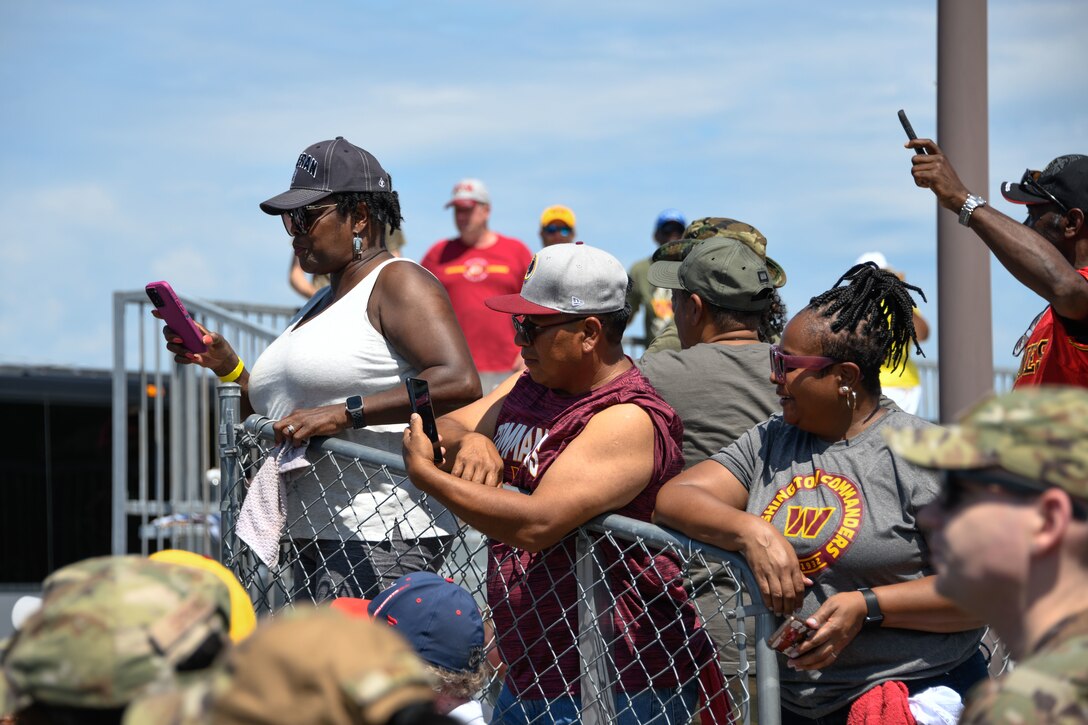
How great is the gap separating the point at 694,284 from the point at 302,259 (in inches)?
53.2

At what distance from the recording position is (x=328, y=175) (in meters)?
4.44

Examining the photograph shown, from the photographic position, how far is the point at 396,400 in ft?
13.6

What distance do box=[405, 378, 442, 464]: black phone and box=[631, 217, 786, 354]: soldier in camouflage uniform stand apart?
39.7 inches

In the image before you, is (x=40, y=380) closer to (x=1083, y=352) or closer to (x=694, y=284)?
(x=694, y=284)

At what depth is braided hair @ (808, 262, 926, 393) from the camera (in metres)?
3.48

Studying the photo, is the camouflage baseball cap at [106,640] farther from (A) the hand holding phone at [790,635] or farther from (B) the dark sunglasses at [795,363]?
(B) the dark sunglasses at [795,363]

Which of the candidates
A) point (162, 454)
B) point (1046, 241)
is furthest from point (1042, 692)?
point (162, 454)

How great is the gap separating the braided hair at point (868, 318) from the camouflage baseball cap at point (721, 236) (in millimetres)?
841

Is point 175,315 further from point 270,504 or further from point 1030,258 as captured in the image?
point 1030,258

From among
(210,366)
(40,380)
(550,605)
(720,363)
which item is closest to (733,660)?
(550,605)

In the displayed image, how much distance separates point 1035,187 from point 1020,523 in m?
2.53

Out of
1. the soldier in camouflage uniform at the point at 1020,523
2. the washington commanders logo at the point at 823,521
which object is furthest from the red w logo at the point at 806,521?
the soldier in camouflage uniform at the point at 1020,523

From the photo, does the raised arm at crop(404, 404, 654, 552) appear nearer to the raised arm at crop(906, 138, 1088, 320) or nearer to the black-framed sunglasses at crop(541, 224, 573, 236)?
the raised arm at crop(906, 138, 1088, 320)

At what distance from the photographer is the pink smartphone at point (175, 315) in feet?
15.1
